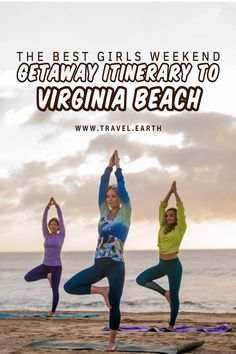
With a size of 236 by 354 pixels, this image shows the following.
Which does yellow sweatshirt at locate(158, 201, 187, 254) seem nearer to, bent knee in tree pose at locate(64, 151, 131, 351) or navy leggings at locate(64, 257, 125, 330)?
bent knee in tree pose at locate(64, 151, 131, 351)

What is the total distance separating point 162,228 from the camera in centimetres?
993

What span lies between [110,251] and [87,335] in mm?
2722

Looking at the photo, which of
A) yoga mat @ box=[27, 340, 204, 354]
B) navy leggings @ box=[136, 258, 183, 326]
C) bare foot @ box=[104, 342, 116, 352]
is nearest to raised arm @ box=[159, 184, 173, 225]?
navy leggings @ box=[136, 258, 183, 326]

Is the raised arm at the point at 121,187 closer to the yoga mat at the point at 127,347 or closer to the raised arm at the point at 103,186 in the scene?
the raised arm at the point at 103,186

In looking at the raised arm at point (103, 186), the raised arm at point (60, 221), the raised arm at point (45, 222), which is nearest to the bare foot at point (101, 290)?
the raised arm at point (103, 186)

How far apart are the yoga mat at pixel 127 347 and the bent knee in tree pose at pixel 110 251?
53cm

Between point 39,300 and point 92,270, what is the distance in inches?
1002

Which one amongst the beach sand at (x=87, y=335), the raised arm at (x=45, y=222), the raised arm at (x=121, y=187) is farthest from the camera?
the raised arm at (x=45, y=222)

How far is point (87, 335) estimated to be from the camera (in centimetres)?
952

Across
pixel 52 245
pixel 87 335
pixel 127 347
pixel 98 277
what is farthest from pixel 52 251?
pixel 98 277

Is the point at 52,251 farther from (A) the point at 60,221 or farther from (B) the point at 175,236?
(B) the point at 175,236

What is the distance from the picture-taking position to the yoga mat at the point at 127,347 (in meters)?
7.85

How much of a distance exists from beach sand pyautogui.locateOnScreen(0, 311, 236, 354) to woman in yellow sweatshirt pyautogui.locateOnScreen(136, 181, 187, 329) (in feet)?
2.33

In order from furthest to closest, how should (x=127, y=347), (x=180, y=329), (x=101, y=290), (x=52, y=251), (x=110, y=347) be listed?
(x=52, y=251), (x=180, y=329), (x=127, y=347), (x=110, y=347), (x=101, y=290)
